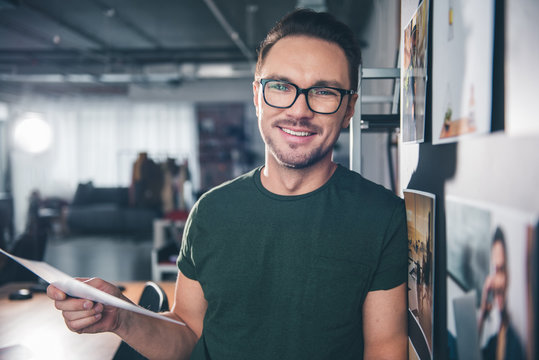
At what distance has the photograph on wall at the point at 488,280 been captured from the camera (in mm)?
509

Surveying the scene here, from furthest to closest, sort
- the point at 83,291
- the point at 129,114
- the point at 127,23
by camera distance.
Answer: the point at 129,114
the point at 127,23
the point at 83,291

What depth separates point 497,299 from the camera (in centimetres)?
58

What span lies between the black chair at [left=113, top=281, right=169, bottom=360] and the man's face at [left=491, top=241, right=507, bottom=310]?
116cm

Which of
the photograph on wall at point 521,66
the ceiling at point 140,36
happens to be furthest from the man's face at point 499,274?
the ceiling at point 140,36

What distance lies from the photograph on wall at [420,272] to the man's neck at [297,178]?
0.23 m

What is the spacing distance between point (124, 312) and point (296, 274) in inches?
19.4

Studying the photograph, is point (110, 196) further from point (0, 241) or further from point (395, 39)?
point (395, 39)

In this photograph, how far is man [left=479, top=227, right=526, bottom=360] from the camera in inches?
21.2

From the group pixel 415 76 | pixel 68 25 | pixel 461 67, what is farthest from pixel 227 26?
pixel 461 67

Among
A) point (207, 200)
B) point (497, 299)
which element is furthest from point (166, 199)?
point (497, 299)

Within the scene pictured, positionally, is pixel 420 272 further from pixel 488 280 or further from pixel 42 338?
pixel 42 338

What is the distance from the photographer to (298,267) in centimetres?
110

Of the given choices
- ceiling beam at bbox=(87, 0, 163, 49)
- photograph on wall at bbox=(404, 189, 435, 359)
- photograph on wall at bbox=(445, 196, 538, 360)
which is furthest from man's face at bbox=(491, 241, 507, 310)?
→ ceiling beam at bbox=(87, 0, 163, 49)

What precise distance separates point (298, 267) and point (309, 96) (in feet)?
1.50
